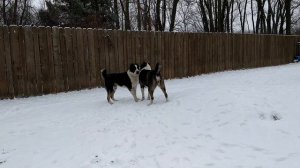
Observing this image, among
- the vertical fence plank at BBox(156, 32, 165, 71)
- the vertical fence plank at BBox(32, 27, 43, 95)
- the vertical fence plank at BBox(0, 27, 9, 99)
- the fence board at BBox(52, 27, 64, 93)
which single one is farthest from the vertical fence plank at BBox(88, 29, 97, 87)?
the vertical fence plank at BBox(156, 32, 165, 71)

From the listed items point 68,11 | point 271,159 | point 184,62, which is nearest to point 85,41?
point 184,62

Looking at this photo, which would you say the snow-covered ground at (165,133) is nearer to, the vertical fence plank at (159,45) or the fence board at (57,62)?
the fence board at (57,62)

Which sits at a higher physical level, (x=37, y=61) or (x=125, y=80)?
(x=37, y=61)

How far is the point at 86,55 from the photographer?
11477mm

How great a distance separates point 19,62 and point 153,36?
5.42m

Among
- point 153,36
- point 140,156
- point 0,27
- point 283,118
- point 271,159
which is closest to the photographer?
point 271,159

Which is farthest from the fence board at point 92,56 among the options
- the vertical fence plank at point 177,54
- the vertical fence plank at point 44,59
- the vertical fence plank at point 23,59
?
the vertical fence plank at point 177,54

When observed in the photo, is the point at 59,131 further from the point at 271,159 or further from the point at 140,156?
the point at 271,159

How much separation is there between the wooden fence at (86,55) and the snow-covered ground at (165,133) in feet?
5.77

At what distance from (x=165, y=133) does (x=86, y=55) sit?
636 cm

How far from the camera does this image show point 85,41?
11.5 metres

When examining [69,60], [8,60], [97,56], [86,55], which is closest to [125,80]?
[69,60]

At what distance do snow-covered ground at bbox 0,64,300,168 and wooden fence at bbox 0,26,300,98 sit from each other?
1.76 m

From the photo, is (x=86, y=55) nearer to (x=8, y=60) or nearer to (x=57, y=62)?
(x=57, y=62)
